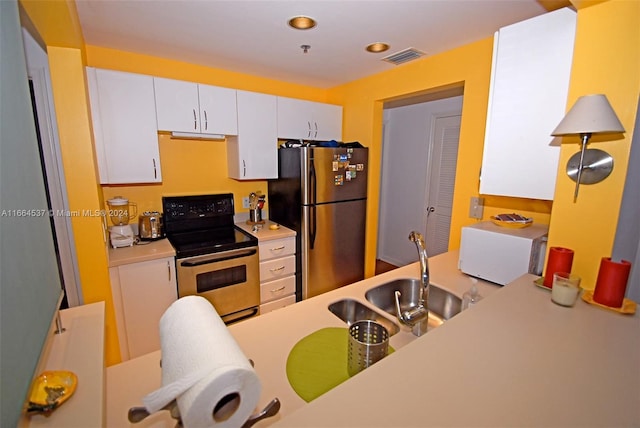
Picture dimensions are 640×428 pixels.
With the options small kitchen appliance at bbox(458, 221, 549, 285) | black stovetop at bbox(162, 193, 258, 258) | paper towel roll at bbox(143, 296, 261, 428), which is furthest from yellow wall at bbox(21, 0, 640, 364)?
paper towel roll at bbox(143, 296, 261, 428)

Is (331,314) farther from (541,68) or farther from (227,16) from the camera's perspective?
(227,16)

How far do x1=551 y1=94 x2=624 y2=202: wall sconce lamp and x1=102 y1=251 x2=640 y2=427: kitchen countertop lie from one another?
0.52m

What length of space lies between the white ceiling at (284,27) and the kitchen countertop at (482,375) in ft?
5.05

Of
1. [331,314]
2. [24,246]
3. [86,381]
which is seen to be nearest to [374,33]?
[331,314]

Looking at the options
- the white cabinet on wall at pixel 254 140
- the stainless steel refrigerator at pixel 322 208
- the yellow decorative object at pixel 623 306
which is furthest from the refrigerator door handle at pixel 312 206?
the yellow decorative object at pixel 623 306

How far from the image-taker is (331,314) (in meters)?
1.35

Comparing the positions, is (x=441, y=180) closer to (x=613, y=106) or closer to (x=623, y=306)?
(x=613, y=106)

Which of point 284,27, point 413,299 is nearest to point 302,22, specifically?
point 284,27

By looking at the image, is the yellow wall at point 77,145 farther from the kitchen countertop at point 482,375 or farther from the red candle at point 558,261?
the red candle at point 558,261

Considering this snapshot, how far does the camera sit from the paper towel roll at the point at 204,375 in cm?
54

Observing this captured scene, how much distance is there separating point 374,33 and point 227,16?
2.98 ft

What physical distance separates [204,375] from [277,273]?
6.99 feet

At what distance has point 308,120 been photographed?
115 inches

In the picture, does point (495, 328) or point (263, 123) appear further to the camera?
point (263, 123)
